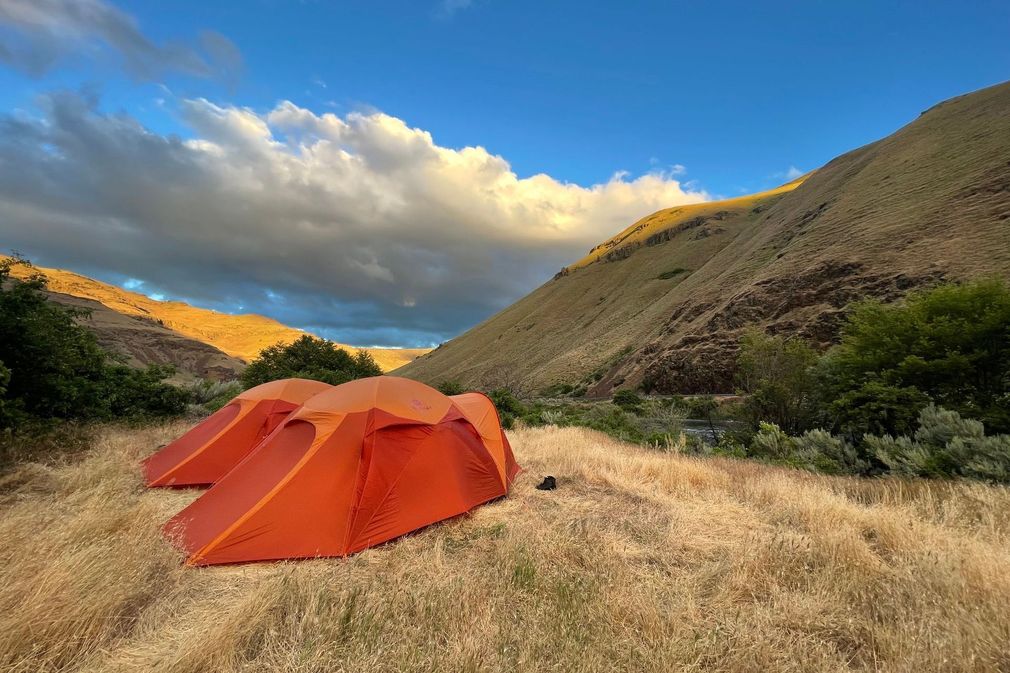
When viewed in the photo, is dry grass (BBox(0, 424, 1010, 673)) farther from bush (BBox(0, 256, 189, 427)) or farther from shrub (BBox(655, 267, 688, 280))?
shrub (BBox(655, 267, 688, 280))

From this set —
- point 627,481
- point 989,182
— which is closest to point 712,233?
point 989,182

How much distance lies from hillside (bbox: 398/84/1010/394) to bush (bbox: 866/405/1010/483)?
2343 cm

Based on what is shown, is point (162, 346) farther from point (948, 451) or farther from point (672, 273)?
point (948, 451)

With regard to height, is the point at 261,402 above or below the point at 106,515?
above

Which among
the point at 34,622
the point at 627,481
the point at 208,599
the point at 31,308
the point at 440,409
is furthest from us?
the point at 31,308

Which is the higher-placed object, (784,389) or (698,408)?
(784,389)

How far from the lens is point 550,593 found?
3.66m

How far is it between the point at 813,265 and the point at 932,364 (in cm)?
2913

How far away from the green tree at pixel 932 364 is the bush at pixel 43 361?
16.5m

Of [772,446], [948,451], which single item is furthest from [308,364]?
[948,451]

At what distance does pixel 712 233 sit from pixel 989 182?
167ft

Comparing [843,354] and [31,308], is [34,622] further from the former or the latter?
[843,354]

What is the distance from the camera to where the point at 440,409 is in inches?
265

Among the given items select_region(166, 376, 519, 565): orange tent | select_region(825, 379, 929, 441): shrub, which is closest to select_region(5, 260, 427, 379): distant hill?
select_region(166, 376, 519, 565): orange tent
